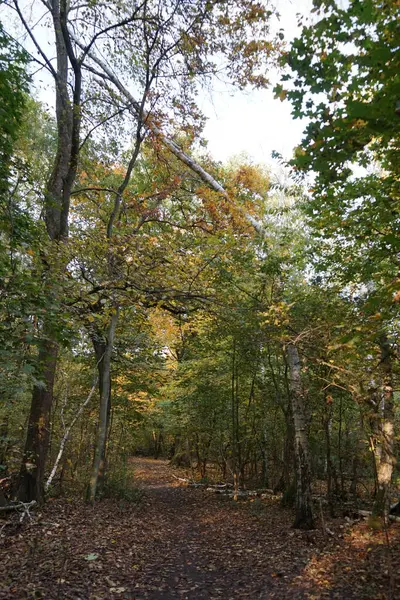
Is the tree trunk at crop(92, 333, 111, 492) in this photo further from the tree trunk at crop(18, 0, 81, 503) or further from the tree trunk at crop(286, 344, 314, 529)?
the tree trunk at crop(286, 344, 314, 529)

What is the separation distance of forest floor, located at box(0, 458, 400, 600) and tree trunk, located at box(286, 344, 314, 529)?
385 mm

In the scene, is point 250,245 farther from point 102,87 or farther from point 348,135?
point 348,135

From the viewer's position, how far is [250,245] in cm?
979

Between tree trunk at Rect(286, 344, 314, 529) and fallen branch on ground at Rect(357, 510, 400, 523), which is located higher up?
tree trunk at Rect(286, 344, 314, 529)

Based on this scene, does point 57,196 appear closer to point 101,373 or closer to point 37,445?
point 101,373

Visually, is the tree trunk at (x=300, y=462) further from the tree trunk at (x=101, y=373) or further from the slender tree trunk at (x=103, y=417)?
the tree trunk at (x=101, y=373)

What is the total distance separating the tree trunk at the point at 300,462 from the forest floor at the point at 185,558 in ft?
1.26

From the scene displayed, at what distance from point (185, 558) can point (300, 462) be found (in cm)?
315

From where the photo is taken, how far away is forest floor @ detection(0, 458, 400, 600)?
451 centimetres

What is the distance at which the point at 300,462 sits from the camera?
811cm

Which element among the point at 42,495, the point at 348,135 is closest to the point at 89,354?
the point at 42,495

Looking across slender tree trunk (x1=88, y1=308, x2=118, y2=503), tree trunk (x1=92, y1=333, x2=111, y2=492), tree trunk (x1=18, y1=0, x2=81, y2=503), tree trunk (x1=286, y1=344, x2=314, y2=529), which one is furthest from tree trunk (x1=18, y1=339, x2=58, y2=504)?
tree trunk (x1=286, y1=344, x2=314, y2=529)

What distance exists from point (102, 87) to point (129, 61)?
5.63 ft

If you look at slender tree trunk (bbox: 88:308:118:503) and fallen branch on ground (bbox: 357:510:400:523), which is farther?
slender tree trunk (bbox: 88:308:118:503)
